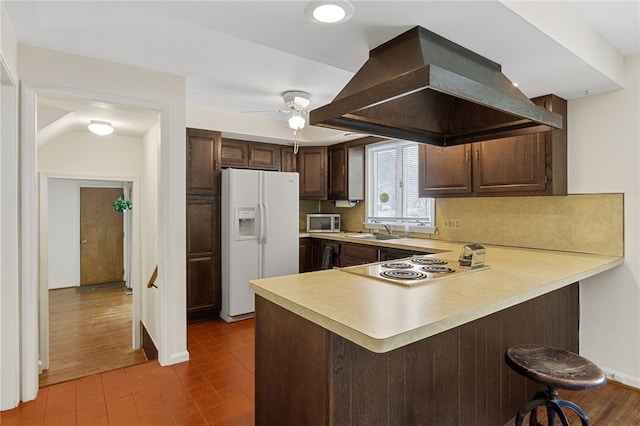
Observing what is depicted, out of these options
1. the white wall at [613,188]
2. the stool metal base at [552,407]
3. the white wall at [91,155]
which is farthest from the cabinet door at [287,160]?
the stool metal base at [552,407]

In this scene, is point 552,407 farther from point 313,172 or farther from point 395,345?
point 313,172

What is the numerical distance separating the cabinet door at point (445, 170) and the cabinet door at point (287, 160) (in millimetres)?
1983

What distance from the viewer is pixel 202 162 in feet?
13.0

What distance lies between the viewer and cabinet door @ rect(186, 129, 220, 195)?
153 inches

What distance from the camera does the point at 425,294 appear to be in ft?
4.99

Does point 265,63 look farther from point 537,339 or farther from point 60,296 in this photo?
point 60,296

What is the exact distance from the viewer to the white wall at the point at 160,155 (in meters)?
2.23

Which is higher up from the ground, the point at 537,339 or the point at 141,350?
the point at 537,339

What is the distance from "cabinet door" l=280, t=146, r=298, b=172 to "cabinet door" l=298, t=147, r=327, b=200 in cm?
12

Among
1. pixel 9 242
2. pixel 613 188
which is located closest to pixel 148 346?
pixel 9 242

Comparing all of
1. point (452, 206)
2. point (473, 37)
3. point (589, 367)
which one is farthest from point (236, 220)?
point (589, 367)

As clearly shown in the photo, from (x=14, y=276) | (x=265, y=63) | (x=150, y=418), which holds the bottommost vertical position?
(x=150, y=418)

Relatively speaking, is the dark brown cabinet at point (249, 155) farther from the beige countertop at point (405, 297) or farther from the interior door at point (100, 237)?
the interior door at point (100, 237)

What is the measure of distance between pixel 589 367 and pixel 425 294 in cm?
81
